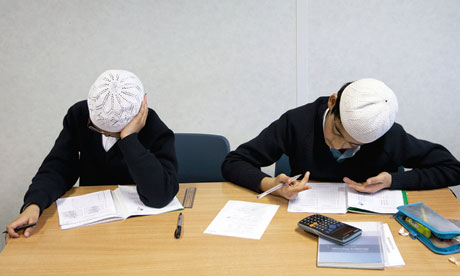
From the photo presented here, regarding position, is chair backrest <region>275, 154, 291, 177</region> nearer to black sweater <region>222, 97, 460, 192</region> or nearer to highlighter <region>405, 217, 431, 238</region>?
black sweater <region>222, 97, 460, 192</region>

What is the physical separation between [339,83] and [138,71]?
1458 millimetres

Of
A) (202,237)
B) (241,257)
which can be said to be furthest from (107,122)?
(241,257)

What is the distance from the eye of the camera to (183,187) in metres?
1.73

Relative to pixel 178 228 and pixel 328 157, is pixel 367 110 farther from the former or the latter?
pixel 178 228

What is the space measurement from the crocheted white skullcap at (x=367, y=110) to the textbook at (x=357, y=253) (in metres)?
0.34

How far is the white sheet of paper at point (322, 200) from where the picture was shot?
142cm

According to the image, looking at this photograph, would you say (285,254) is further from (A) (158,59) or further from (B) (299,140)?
(A) (158,59)

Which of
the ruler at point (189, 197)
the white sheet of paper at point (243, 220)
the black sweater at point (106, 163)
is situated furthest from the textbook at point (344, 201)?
the black sweater at point (106, 163)

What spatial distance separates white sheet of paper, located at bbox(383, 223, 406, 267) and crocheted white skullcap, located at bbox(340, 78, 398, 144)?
0.34 m

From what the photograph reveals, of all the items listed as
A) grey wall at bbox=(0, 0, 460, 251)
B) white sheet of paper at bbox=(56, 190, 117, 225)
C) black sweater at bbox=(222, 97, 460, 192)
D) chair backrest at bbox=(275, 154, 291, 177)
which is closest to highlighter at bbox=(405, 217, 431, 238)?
black sweater at bbox=(222, 97, 460, 192)

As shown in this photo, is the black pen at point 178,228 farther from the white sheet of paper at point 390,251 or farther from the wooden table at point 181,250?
the white sheet of paper at point 390,251

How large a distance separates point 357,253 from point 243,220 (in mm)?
410

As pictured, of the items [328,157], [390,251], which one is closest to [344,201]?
[328,157]

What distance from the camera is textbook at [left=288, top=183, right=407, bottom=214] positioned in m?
1.39
